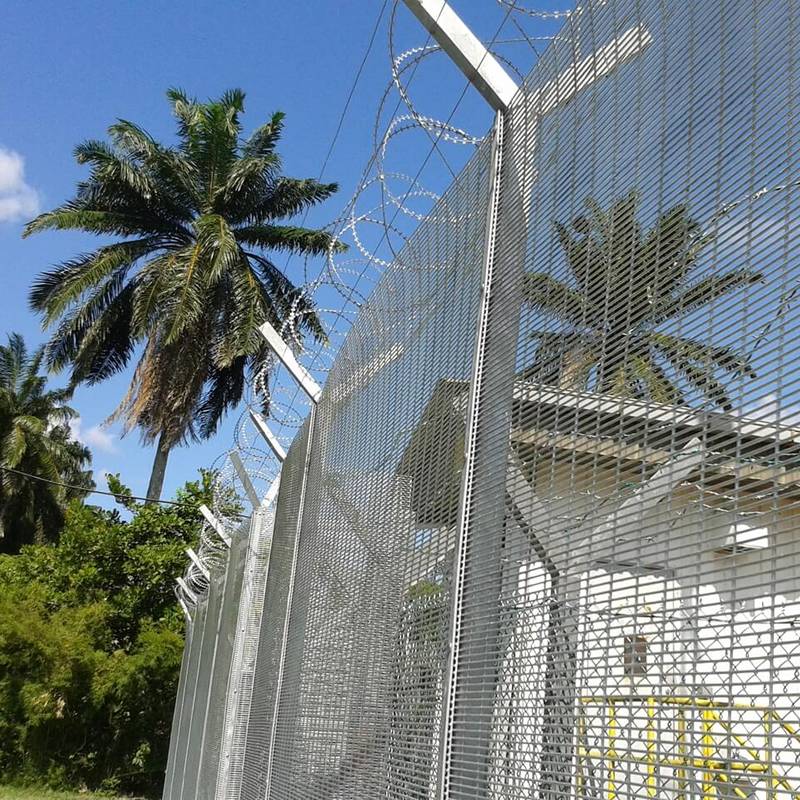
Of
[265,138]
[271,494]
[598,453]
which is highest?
[265,138]

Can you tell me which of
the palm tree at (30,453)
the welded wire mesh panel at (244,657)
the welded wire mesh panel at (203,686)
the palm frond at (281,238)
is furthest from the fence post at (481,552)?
the palm tree at (30,453)

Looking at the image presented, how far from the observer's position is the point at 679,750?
1369mm

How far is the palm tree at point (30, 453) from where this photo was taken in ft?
107

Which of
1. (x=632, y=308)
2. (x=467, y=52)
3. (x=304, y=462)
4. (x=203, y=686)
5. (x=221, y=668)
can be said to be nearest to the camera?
(x=632, y=308)

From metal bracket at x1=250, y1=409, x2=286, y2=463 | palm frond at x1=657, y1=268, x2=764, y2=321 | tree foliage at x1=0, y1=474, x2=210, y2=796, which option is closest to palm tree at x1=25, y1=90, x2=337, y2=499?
tree foliage at x1=0, y1=474, x2=210, y2=796

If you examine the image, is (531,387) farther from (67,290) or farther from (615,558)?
(67,290)

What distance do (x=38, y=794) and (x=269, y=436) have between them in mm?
12830

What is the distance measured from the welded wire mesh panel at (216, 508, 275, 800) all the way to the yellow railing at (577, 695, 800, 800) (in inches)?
152

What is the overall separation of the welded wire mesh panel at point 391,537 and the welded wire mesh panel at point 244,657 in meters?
1.23

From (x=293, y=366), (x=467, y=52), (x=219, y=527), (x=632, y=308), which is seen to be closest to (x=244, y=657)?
(x=293, y=366)

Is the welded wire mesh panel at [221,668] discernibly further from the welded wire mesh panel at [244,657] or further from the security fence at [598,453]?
the security fence at [598,453]

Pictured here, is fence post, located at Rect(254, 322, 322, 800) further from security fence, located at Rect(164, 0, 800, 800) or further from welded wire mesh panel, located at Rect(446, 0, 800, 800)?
welded wire mesh panel, located at Rect(446, 0, 800, 800)

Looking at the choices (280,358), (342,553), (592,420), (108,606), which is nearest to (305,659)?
(342,553)

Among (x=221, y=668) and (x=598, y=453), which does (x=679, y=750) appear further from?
(x=221, y=668)
